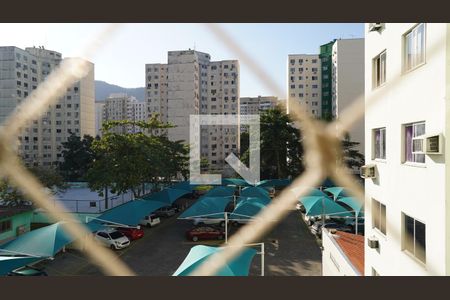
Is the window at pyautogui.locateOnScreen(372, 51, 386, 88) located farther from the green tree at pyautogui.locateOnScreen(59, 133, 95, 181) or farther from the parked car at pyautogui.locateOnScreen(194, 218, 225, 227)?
the green tree at pyautogui.locateOnScreen(59, 133, 95, 181)

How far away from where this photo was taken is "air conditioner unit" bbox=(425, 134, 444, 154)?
1979 millimetres

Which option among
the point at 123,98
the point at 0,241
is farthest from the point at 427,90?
the point at 123,98

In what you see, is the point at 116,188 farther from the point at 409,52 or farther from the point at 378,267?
the point at 409,52

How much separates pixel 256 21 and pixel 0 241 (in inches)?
397

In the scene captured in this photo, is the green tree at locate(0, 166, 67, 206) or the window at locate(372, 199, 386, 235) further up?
the window at locate(372, 199, 386, 235)

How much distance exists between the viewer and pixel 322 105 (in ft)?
110

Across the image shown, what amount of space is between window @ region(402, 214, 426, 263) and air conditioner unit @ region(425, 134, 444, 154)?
0.65 meters

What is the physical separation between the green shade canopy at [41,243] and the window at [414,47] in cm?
557

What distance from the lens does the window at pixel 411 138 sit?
7.83 feet

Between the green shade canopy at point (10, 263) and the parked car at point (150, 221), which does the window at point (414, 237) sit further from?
the parked car at point (150, 221)

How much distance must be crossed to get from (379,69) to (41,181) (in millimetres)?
11441

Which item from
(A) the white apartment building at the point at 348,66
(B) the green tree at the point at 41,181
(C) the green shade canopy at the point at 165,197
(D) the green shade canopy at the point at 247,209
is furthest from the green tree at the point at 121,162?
(A) the white apartment building at the point at 348,66

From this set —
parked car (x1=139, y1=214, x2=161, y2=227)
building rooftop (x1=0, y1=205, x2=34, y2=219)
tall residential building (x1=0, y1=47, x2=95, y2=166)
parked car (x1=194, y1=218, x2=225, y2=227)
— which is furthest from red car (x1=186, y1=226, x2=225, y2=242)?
tall residential building (x1=0, y1=47, x2=95, y2=166)

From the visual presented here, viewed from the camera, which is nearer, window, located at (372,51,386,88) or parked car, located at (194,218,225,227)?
window, located at (372,51,386,88)
